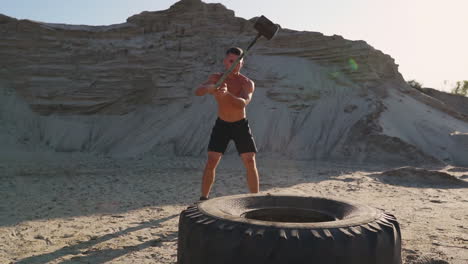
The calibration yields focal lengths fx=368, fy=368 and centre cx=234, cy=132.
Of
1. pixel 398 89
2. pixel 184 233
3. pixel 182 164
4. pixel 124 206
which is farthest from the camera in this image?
pixel 398 89

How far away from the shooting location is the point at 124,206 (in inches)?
199

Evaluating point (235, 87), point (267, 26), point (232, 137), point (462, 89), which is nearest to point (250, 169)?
point (232, 137)

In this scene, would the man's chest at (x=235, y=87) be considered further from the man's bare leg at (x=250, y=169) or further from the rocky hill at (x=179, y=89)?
the rocky hill at (x=179, y=89)

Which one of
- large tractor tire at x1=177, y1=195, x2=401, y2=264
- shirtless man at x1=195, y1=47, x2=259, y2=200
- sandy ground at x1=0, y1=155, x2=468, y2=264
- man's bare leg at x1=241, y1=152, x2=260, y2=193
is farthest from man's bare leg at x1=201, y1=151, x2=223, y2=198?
large tractor tire at x1=177, y1=195, x2=401, y2=264

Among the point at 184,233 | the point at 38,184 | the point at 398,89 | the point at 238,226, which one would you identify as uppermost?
the point at 398,89

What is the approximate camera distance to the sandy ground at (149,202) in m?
3.26

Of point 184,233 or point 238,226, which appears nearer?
point 238,226

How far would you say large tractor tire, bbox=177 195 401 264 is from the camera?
1748mm

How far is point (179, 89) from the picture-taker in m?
14.6

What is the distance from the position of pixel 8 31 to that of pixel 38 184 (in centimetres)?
1080

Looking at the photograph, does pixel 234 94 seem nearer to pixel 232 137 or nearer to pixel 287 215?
pixel 232 137

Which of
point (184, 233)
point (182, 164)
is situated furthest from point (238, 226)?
point (182, 164)

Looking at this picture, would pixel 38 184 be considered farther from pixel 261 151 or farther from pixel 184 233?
pixel 261 151

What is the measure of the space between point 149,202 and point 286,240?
3.91 m
